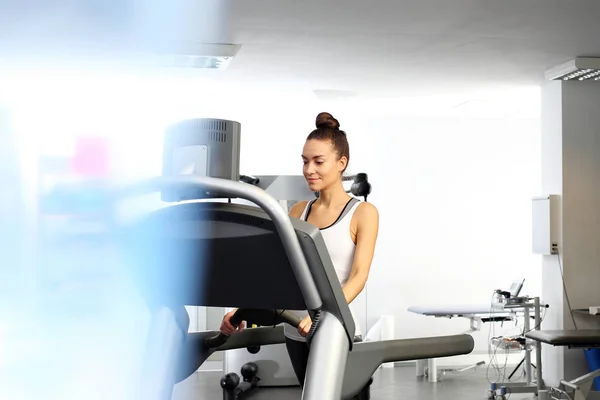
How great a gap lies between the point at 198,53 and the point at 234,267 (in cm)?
337

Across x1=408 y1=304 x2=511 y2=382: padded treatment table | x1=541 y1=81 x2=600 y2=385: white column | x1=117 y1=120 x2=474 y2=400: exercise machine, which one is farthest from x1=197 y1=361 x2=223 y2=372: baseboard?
x1=117 y1=120 x2=474 y2=400: exercise machine

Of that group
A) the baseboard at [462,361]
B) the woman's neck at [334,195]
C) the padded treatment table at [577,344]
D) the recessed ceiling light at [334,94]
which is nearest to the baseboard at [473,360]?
the baseboard at [462,361]

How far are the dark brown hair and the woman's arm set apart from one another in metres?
0.14

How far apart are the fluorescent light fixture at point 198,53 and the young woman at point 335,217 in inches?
102

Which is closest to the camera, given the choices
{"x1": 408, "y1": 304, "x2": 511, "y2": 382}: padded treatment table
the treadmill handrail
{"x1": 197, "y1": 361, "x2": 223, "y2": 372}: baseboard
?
the treadmill handrail

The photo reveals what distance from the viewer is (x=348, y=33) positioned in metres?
4.32

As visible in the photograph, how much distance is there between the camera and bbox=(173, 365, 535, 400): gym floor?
5.27 metres

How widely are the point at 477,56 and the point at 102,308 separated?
3.67 metres

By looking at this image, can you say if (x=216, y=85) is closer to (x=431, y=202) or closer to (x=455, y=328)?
(x=431, y=202)

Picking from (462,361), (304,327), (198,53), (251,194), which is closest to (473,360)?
(462,361)

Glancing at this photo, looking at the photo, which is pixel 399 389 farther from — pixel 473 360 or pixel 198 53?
pixel 198 53

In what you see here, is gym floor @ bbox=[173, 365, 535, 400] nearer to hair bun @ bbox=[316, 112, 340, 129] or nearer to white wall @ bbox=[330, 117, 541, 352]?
white wall @ bbox=[330, 117, 541, 352]

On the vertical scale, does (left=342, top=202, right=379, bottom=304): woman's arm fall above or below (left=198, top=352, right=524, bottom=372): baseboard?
above

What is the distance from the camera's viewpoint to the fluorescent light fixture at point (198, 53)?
15.0ft
